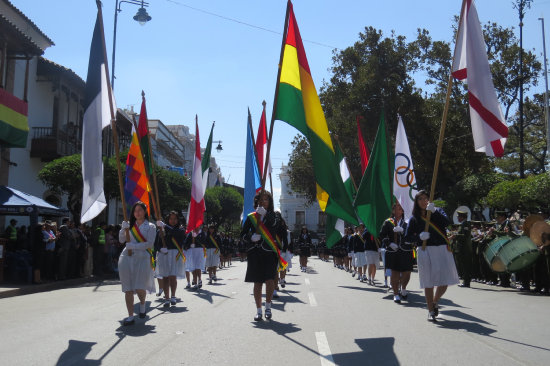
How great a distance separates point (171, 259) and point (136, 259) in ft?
8.13

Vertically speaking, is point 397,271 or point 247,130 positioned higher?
point 247,130

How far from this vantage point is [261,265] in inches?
334

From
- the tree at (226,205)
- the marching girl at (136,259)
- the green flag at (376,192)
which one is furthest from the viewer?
the tree at (226,205)

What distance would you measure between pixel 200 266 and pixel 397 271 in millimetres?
5866

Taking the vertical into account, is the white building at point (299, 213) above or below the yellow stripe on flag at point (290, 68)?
above

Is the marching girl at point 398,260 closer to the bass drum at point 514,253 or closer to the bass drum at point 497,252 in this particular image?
the bass drum at point 514,253

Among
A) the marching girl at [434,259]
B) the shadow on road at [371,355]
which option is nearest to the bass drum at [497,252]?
the marching girl at [434,259]

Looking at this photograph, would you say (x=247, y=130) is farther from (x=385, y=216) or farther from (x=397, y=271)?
(x=397, y=271)

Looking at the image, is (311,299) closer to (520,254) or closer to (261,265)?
(261,265)

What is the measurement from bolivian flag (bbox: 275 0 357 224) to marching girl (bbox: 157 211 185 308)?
A: 3546 millimetres

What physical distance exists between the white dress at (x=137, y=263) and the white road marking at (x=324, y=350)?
9.41 ft

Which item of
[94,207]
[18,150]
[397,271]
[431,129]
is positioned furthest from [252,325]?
[431,129]

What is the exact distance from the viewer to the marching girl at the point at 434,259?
795cm

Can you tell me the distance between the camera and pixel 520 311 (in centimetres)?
911
